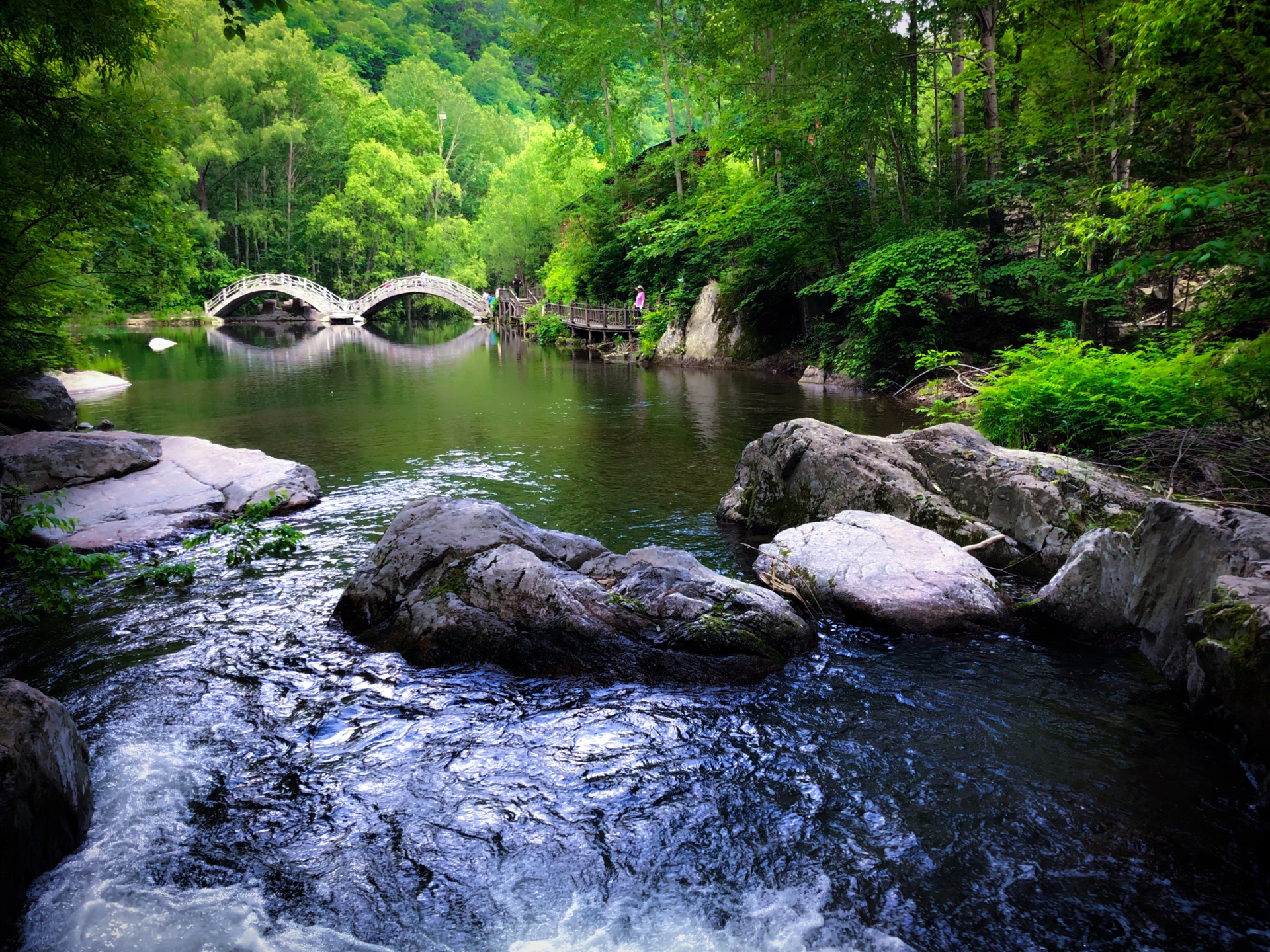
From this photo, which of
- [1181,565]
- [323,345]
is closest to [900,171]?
[1181,565]

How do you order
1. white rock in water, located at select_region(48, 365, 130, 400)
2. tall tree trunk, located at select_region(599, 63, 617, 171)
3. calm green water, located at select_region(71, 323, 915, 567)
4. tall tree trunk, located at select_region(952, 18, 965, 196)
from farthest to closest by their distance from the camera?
tall tree trunk, located at select_region(599, 63, 617, 171)
white rock in water, located at select_region(48, 365, 130, 400)
tall tree trunk, located at select_region(952, 18, 965, 196)
calm green water, located at select_region(71, 323, 915, 567)

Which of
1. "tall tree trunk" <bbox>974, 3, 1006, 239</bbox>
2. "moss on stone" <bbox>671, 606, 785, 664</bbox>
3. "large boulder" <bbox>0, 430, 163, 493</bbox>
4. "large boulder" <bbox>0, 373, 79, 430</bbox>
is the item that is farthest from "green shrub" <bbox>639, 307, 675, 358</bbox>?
"moss on stone" <bbox>671, 606, 785, 664</bbox>

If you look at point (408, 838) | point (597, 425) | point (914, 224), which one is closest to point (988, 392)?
point (597, 425)

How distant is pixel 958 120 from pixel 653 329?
12.6 metres

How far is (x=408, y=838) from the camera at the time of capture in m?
3.42

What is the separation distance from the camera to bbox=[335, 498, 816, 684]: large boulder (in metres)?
4.84

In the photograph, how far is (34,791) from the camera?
296 cm

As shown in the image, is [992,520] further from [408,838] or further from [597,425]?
[597,425]

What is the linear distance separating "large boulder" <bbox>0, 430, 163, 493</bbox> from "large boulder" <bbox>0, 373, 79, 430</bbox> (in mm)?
2138

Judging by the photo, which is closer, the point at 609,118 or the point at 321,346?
the point at 609,118

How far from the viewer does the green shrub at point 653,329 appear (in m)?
26.3

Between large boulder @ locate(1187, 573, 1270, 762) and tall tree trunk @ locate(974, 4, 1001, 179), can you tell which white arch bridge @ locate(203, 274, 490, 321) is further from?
large boulder @ locate(1187, 573, 1270, 762)

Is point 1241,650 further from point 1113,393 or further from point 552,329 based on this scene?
point 552,329

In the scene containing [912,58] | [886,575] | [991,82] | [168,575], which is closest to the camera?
[886,575]
